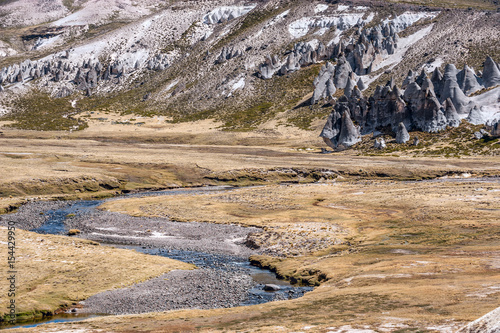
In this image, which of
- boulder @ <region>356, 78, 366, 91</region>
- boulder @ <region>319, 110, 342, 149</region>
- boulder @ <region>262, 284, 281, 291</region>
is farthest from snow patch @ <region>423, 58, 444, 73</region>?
boulder @ <region>262, 284, 281, 291</region>

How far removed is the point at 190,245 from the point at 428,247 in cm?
2269

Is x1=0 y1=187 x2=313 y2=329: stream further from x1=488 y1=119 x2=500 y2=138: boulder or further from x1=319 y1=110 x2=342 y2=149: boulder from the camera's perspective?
x1=488 y1=119 x2=500 y2=138: boulder

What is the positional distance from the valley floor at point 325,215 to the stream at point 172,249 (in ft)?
7.82

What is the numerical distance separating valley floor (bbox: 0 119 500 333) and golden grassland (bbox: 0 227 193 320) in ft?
19.4

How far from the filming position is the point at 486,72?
136 meters

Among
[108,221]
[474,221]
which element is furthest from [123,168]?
[474,221]

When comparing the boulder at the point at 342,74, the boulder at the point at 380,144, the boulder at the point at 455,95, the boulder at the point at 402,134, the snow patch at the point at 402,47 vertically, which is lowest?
the boulder at the point at 380,144

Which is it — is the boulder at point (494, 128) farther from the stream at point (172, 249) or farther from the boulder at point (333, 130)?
the stream at point (172, 249)

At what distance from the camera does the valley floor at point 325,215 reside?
77.6ft

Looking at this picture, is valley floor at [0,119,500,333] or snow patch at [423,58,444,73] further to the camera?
snow patch at [423,58,444,73]

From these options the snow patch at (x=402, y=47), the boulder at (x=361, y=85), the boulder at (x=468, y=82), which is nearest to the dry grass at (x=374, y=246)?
the boulder at (x=468, y=82)

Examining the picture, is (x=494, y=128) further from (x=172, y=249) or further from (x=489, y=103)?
(x=172, y=249)

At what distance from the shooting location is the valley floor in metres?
23.6

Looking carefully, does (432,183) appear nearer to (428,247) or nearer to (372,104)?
Answer: (428,247)
